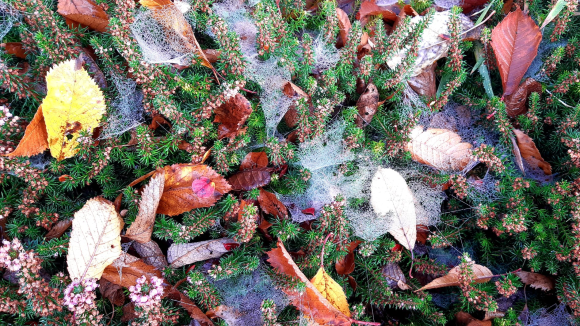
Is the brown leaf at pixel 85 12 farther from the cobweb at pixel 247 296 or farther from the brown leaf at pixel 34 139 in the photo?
the cobweb at pixel 247 296

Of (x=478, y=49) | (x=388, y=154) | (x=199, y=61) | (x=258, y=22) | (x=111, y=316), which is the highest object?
(x=258, y=22)

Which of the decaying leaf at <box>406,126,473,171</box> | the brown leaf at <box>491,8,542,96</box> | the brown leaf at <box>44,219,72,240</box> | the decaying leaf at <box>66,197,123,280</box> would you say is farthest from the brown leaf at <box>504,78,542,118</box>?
the brown leaf at <box>44,219,72,240</box>

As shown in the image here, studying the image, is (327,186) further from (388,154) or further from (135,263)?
(135,263)

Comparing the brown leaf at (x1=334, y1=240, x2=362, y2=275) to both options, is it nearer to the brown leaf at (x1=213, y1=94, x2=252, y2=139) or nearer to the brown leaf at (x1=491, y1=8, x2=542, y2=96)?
the brown leaf at (x1=213, y1=94, x2=252, y2=139)

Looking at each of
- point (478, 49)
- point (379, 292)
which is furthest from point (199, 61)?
point (478, 49)

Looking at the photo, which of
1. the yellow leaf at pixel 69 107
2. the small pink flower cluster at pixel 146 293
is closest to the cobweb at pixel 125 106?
the yellow leaf at pixel 69 107

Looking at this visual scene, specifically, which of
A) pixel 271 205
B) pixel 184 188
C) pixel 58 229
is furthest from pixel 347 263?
pixel 58 229
